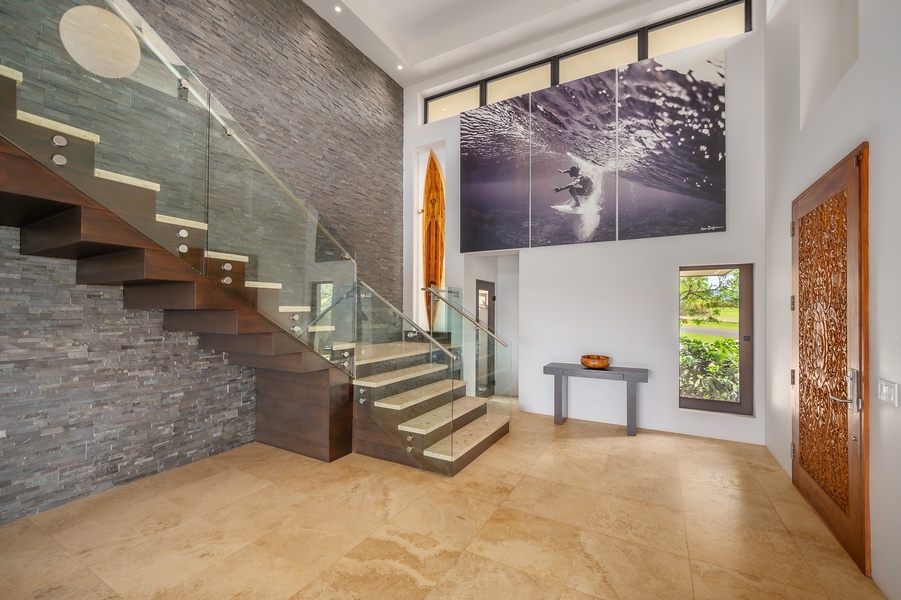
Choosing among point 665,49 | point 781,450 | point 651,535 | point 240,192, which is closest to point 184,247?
point 240,192

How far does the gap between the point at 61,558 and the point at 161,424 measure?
133 centimetres

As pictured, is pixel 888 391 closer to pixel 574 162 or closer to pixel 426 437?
pixel 426 437

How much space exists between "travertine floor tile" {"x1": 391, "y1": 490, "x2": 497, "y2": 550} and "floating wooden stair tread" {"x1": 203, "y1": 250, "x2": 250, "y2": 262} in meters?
2.19

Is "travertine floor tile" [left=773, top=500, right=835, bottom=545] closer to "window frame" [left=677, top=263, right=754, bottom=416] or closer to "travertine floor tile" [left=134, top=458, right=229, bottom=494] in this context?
"window frame" [left=677, top=263, right=754, bottom=416]

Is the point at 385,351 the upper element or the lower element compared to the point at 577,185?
lower

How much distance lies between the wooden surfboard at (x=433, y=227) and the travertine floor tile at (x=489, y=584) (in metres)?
4.38

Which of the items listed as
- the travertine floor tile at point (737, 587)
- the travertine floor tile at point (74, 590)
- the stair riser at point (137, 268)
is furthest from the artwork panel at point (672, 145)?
the travertine floor tile at point (74, 590)

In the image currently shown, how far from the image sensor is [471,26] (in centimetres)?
588

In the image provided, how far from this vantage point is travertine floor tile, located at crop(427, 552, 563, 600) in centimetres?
197

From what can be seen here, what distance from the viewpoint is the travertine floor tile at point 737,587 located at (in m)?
1.98

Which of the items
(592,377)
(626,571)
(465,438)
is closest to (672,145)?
(592,377)

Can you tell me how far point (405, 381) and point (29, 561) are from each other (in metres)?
2.57

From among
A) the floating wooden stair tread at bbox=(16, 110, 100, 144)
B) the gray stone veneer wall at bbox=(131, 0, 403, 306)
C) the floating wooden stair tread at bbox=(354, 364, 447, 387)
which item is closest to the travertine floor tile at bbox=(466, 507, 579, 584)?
the floating wooden stair tread at bbox=(354, 364, 447, 387)

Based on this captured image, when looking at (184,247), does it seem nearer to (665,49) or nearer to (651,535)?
(651,535)
